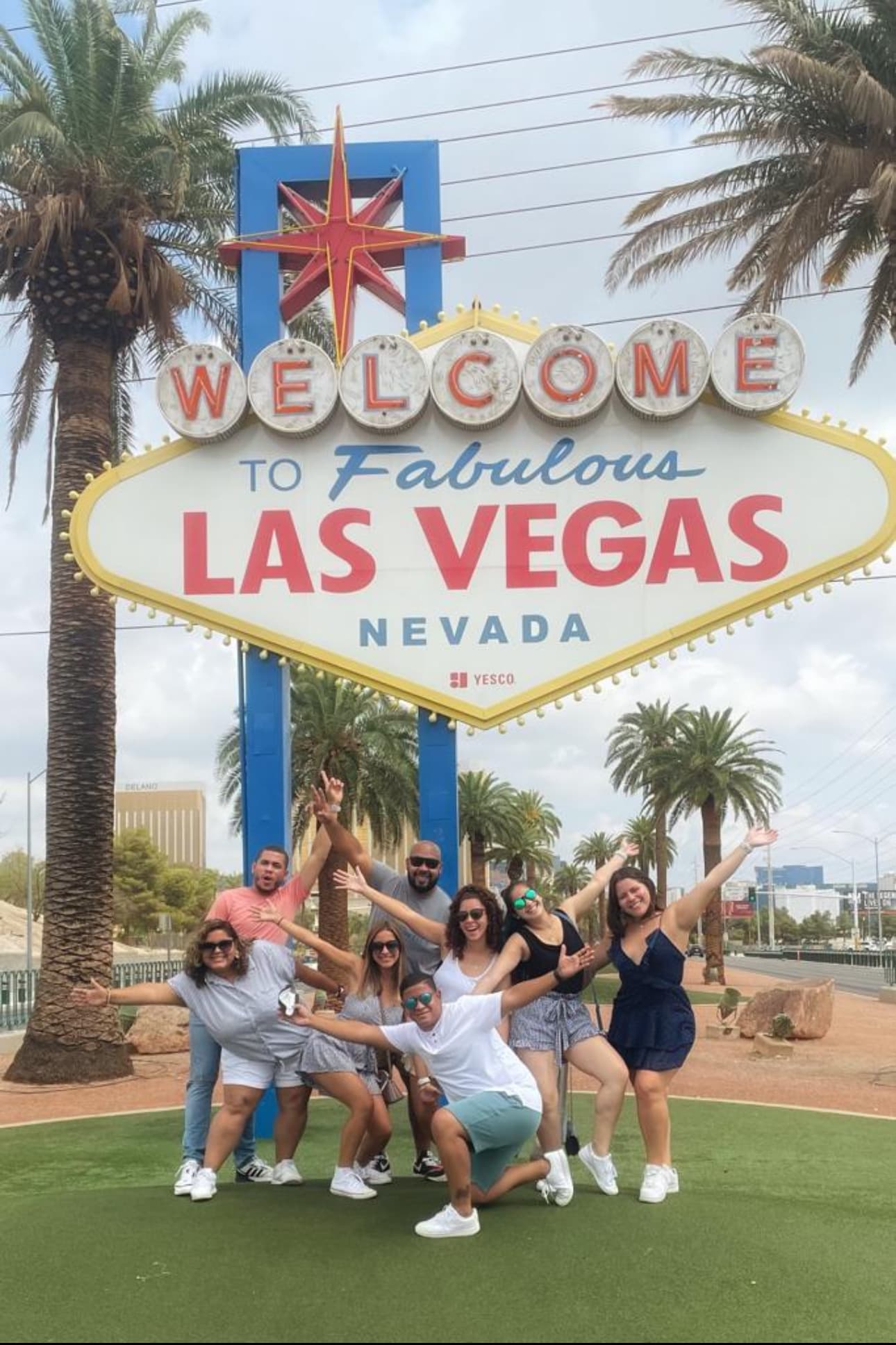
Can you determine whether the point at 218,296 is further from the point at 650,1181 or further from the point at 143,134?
the point at 650,1181

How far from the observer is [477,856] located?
136 ft

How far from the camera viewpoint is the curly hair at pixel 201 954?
244 inches

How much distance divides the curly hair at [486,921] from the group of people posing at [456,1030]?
10 mm

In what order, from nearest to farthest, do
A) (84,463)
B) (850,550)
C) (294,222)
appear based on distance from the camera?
(850,550)
(294,222)
(84,463)

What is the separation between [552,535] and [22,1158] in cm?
601

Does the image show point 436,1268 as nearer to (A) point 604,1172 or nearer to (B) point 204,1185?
(A) point 604,1172

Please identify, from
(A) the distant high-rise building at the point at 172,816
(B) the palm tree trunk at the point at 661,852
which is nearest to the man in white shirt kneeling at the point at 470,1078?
(B) the palm tree trunk at the point at 661,852

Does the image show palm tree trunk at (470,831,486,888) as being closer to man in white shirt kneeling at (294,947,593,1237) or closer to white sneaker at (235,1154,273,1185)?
white sneaker at (235,1154,273,1185)

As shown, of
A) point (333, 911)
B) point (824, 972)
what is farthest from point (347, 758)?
point (824, 972)

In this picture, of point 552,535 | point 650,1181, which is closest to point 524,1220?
point 650,1181

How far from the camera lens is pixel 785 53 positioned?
517 inches

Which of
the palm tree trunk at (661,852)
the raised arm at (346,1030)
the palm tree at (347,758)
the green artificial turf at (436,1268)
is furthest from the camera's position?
the palm tree trunk at (661,852)

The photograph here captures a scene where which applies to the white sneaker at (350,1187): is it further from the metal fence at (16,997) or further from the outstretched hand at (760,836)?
the metal fence at (16,997)

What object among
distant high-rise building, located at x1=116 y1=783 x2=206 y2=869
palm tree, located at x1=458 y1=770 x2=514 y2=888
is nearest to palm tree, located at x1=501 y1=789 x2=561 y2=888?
palm tree, located at x1=458 y1=770 x2=514 y2=888
